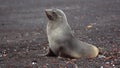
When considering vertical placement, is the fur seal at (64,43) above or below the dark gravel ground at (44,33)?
above

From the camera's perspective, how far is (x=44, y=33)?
1127cm

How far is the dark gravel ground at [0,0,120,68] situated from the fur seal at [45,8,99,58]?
152 millimetres

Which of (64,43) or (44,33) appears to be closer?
(64,43)

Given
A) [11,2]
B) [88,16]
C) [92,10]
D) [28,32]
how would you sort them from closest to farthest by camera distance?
[28,32] < [88,16] < [92,10] < [11,2]

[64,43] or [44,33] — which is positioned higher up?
[64,43]

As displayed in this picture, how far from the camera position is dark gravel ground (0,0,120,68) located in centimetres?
685

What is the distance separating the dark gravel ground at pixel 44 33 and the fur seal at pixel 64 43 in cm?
15

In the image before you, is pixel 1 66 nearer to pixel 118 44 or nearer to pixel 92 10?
Result: pixel 118 44

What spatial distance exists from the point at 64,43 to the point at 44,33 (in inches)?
164

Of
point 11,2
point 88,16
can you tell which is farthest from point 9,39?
point 11,2

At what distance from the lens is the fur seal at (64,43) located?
23.5ft

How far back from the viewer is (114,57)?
7.11m

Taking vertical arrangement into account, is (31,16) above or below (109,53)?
below

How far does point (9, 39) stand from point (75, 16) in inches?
207
